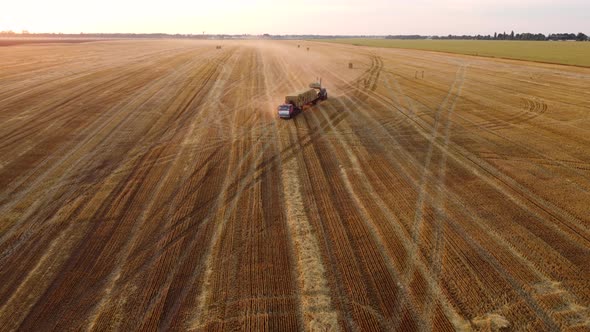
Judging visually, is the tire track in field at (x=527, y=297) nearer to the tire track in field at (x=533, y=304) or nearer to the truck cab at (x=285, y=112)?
the tire track in field at (x=533, y=304)

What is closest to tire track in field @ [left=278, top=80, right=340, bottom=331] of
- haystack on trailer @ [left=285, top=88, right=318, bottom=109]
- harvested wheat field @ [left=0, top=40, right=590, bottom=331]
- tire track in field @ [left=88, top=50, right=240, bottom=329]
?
harvested wheat field @ [left=0, top=40, right=590, bottom=331]

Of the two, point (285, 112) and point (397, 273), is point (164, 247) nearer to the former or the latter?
point (397, 273)

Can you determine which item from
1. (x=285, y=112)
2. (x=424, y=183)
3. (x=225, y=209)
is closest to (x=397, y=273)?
(x=225, y=209)

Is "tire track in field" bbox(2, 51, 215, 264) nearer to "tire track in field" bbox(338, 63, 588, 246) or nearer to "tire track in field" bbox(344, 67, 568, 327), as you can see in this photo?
"tire track in field" bbox(344, 67, 568, 327)

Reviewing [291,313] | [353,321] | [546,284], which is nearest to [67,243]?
[291,313]

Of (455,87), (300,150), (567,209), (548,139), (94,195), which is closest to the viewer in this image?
(567,209)

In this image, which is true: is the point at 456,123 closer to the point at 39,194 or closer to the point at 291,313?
the point at 291,313
